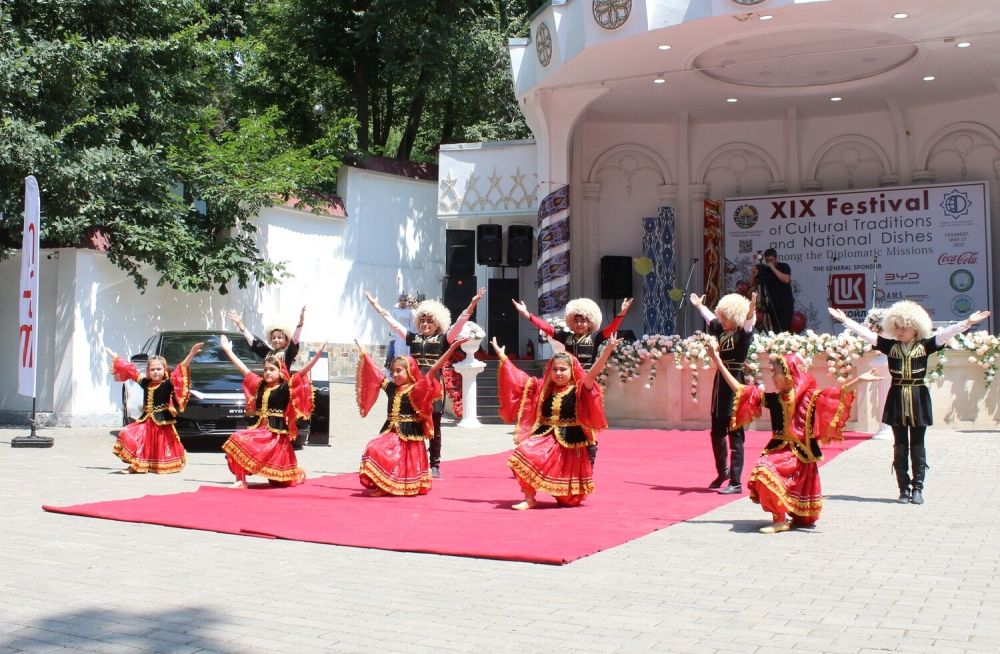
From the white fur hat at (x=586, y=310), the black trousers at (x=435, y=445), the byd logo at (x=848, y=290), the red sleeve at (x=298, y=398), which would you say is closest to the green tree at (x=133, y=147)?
the red sleeve at (x=298, y=398)

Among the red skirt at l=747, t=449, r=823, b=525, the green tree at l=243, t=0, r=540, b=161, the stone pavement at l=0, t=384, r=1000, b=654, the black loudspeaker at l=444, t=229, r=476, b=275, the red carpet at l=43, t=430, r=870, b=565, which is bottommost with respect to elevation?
the stone pavement at l=0, t=384, r=1000, b=654

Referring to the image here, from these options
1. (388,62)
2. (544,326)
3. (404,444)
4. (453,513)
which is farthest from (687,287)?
(453,513)

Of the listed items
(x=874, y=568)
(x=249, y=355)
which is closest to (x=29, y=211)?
(x=249, y=355)

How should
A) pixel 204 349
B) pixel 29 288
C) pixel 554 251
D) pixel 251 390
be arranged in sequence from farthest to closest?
pixel 554 251 < pixel 204 349 < pixel 29 288 < pixel 251 390

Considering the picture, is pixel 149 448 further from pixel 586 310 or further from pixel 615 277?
pixel 615 277

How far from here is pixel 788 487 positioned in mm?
7312

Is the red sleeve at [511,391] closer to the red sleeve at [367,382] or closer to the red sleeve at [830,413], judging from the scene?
the red sleeve at [367,382]

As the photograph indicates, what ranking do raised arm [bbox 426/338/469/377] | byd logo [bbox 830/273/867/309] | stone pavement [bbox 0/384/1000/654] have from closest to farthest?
1. stone pavement [bbox 0/384/1000/654]
2. raised arm [bbox 426/338/469/377]
3. byd logo [bbox 830/273/867/309]

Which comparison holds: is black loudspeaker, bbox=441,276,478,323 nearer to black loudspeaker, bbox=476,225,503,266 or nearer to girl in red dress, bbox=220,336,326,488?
black loudspeaker, bbox=476,225,503,266

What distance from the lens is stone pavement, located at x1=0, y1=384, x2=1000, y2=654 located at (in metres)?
4.57

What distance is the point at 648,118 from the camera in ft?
72.0

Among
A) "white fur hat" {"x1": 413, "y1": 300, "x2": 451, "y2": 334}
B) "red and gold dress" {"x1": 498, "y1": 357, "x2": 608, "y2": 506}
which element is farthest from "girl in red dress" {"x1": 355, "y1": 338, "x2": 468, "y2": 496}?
"red and gold dress" {"x1": 498, "y1": 357, "x2": 608, "y2": 506}

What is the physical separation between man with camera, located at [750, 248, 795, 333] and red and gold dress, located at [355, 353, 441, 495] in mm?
11976

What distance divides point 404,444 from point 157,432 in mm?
3381
